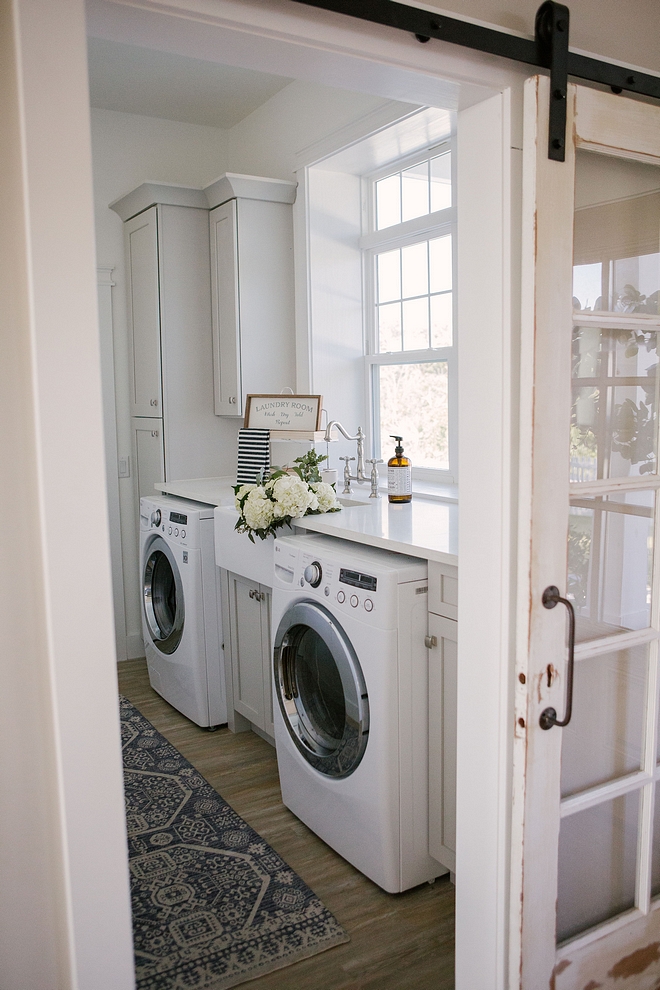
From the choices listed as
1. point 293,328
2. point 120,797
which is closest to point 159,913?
point 120,797

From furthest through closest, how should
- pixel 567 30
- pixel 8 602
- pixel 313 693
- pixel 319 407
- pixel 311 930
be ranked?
pixel 319 407 → pixel 313 693 → pixel 311 930 → pixel 567 30 → pixel 8 602

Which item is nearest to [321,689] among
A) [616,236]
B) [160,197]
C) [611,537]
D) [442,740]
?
[442,740]

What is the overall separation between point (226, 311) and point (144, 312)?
49cm

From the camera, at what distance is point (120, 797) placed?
4.35 feet

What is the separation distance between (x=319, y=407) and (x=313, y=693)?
123 centimetres

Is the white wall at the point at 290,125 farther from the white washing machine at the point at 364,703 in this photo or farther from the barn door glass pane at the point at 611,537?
the white washing machine at the point at 364,703

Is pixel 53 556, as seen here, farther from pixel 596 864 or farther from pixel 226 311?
pixel 226 311

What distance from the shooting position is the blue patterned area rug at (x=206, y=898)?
2.11 m

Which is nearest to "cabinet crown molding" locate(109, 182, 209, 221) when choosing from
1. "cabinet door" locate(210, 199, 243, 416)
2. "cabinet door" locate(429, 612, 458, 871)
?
"cabinet door" locate(210, 199, 243, 416)

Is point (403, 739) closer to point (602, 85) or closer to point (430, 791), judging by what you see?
point (430, 791)

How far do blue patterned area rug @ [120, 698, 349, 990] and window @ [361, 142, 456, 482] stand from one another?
172 cm

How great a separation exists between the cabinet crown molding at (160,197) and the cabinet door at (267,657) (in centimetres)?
213

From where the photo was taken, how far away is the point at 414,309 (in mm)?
3680

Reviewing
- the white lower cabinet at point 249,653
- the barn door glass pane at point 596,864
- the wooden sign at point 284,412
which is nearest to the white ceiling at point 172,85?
the wooden sign at point 284,412
